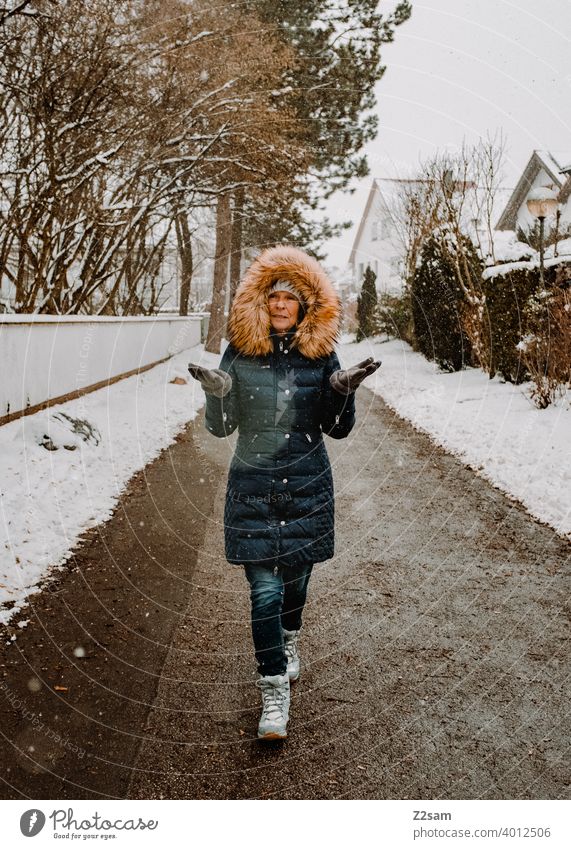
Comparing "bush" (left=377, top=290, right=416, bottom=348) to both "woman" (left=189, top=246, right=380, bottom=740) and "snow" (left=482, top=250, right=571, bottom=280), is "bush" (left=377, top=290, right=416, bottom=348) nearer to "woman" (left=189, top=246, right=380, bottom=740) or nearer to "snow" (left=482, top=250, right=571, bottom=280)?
"snow" (left=482, top=250, right=571, bottom=280)

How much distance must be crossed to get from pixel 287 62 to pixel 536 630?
1274 cm

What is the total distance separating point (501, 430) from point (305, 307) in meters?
6.34

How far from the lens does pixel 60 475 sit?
6520 mm

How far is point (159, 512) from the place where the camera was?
6152 mm

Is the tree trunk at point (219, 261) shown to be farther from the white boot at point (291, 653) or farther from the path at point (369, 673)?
the white boot at point (291, 653)

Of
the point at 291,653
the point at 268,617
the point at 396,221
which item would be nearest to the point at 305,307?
the point at 268,617

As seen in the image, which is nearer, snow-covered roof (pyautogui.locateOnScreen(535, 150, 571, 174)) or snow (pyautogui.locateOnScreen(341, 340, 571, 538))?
snow (pyautogui.locateOnScreen(341, 340, 571, 538))

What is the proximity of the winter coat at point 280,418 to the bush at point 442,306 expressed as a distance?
1104 centimetres

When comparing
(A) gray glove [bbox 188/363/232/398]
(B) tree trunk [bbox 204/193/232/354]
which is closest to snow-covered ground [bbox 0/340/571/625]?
(A) gray glove [bbox 188/363/232/398]

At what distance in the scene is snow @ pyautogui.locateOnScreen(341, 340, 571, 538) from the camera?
21.3 feet

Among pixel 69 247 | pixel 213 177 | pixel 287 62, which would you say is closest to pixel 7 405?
pixel 69 247

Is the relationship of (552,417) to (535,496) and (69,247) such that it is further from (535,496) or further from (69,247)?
(69,247)

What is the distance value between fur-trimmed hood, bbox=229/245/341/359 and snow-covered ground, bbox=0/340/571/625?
84.5 inches

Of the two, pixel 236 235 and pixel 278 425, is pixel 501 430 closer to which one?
pixel 278 425
